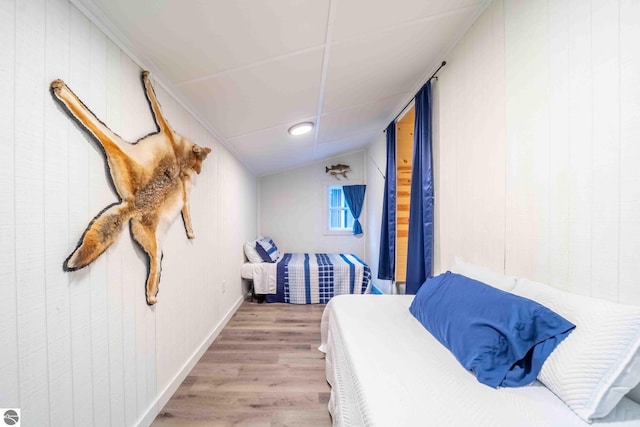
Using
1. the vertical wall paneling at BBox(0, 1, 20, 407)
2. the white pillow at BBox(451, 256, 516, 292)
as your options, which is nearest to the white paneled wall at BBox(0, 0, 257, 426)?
the vertical wall paneling at BBox(0, 1, 20, 407)

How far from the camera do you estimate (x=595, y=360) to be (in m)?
0.72

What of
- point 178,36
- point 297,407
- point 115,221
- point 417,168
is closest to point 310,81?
point 178,36

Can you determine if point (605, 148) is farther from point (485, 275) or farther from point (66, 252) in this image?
point (66, 252)

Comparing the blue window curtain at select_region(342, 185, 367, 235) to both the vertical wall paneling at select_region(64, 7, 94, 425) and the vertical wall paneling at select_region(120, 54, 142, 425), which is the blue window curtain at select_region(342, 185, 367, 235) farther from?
the vertical wall paneling at select_region(64, 7, 94, 425)

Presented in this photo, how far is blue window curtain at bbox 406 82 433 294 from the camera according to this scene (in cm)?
192

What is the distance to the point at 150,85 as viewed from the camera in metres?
1.33

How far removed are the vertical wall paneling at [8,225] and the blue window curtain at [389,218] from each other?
9.49ft

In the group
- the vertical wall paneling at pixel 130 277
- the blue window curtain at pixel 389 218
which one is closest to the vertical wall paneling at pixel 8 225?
the vertical wall paneling at pixel 130 277

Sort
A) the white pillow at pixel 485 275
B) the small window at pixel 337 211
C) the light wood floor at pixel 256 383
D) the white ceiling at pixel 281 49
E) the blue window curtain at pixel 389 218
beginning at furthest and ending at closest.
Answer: the small window at pixel 337 211
the blue window curtain at pixel 389 218
the light wood floor at pixel 256 383
the white pillow at pixel 485 275
the white ceiling at pixel 281 49

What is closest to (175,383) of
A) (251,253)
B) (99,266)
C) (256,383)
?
(256,383)

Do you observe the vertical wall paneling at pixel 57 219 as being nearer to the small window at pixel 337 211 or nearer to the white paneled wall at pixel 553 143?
the white paneled wall at pixel 553 143

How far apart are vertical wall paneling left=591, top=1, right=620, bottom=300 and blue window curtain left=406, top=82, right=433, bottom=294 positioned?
1059mm

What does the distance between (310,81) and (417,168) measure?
1.17 meters

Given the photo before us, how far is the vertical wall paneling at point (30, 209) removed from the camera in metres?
0.74
